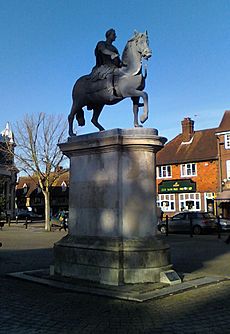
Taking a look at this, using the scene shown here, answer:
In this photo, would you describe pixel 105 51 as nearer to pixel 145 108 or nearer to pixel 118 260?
pixel 145 108

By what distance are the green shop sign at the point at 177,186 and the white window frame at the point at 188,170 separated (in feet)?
2.93

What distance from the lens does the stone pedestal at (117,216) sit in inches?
310

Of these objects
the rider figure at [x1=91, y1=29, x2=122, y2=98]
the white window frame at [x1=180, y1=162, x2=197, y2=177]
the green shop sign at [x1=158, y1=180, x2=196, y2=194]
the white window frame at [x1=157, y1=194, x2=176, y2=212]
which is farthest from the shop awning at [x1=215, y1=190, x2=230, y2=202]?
the rider figure at [x1=91, y1=29, x2=122, y2=98]

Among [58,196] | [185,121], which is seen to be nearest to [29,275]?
[185,121]

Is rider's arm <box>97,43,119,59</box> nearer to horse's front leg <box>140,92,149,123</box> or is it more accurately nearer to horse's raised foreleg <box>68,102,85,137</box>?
horse's front leg <box>140,92,149,123</box>

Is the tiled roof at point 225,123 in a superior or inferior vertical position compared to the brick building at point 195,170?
superior

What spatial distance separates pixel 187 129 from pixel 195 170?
21.7 feet

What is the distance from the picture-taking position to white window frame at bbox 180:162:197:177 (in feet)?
152

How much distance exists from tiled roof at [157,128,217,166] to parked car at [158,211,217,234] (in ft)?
→ 56.7

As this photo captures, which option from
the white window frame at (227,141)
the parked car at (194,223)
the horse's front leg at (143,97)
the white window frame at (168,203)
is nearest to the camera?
the horse's front leg at (143,97)

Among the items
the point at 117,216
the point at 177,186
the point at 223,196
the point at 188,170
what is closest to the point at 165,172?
the point at 177,186

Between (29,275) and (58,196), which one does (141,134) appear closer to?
(29,275)

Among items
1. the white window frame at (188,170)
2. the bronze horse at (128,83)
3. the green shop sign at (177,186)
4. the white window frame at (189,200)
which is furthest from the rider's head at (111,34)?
the white window frame at (188,170)

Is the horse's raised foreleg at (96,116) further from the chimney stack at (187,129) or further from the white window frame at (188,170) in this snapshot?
the chimney stack at (187,129)
